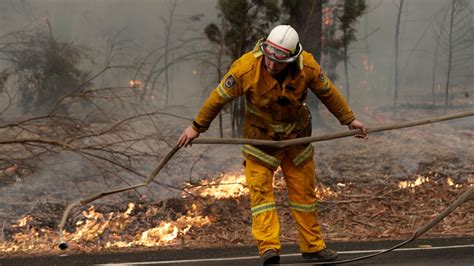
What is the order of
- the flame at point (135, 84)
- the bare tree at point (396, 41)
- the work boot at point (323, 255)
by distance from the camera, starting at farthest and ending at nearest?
1. the bare tree at point (396, 41)
2. the flame at point (135, 84)
3. the work boot at point (323, 255)

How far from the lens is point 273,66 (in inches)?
181

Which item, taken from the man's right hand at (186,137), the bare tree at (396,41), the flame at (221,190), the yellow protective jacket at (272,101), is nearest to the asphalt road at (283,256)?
the yellow protective jacket at (272,101)

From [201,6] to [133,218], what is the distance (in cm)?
380

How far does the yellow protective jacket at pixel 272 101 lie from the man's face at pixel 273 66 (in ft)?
0.15

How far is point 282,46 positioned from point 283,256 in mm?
1999

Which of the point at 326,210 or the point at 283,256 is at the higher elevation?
the point at 326,210

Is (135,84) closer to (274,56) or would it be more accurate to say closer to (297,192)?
(297,192)

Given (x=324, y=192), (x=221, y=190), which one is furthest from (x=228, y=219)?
(x=324, y=192)

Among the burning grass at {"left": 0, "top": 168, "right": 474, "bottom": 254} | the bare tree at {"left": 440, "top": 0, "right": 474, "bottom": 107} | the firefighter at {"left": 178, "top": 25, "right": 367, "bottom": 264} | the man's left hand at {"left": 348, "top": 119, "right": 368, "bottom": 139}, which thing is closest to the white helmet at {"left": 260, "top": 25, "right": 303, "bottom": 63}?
the firefighter at {"left": 178, "top": 25, "right": 367, "bottom": 264}

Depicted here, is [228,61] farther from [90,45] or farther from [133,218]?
[133,218]

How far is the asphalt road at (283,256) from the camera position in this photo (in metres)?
5.29

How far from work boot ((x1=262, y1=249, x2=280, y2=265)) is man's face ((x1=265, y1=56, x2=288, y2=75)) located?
1246 millimetres

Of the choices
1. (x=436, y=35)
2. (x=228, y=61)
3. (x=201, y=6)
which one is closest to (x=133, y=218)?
(x=228, y=61)

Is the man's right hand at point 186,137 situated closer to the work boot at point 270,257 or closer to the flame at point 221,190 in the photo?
the work boot at point 270,257
